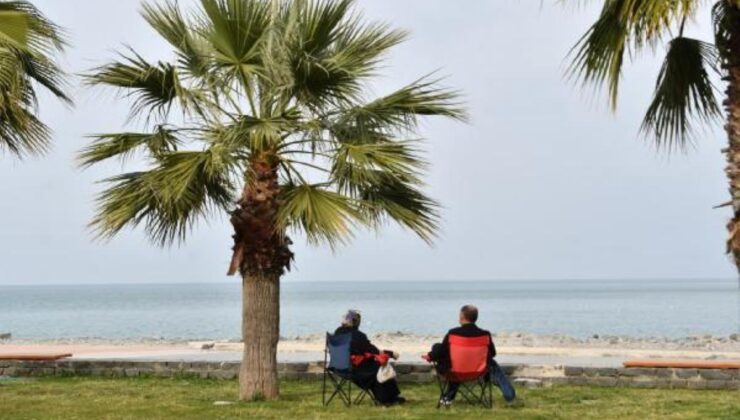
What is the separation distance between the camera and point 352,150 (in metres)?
9.37

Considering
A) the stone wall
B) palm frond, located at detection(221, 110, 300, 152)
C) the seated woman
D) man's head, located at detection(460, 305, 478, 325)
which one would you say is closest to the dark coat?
the seated woman

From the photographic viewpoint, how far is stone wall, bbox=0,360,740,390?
1097 cm

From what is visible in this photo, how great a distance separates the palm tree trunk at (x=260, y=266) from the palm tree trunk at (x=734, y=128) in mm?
4196

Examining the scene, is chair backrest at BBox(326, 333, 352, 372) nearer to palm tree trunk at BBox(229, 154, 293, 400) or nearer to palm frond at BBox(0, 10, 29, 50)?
palm tree trunk at BBox(229, 154, 293, 400)

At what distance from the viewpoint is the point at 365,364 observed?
9.52 meters

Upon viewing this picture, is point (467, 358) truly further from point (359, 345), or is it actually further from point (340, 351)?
point (340, 351)

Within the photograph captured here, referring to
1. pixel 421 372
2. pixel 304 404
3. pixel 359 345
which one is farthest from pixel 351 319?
pixel 421 372

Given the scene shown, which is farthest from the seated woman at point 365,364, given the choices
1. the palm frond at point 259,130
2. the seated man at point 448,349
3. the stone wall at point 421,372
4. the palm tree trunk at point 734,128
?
the palm tree trunk at point 734,128

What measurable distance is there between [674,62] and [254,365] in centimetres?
465

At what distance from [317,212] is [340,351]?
129cm

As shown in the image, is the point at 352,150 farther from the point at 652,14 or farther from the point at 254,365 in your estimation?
the point at 652,14

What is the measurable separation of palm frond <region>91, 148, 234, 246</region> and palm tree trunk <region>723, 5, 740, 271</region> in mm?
4267

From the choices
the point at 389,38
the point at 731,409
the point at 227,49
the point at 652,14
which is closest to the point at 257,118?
the point at 227,49

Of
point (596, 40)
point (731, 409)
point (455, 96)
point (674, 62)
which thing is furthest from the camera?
point (455, 96)
